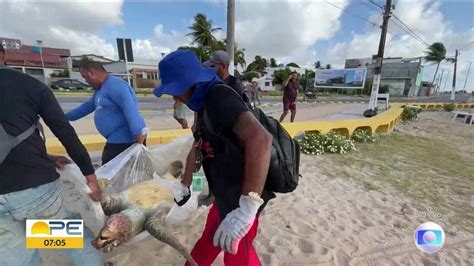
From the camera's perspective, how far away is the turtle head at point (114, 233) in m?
1.59

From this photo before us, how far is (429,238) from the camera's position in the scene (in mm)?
2719

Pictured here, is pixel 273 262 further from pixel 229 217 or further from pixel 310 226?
pixel 229 217

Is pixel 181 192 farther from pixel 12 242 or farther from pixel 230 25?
pixel 230 25

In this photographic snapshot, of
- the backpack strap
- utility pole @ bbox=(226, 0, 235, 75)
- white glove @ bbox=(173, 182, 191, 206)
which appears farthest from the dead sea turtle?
utility pole @ bbox=(226, 0, 235, 75)

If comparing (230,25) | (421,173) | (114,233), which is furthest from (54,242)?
(230,25)

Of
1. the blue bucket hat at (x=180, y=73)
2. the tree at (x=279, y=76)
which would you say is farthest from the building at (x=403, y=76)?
the blue bucket hat at (x=180, y=73)

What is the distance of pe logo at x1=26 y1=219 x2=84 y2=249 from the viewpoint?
4.63 ft

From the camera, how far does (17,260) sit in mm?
1414

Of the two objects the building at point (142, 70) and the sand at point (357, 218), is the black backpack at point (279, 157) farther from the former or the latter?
the building at point (142, 70)

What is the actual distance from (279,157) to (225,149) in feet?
0.84

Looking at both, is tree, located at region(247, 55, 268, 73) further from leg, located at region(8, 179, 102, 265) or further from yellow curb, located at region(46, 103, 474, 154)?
leg, located at region(8, 179, 102, 265)

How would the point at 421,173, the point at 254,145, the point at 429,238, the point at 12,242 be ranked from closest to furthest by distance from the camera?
the point at 254,145 → the point at 12,242 → the point at 429,238 → the point at 421,173

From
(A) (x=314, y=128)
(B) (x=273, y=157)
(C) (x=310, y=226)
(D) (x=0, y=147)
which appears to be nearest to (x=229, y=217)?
(B) (x=273, y=157)

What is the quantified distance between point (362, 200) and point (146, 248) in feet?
9.14
